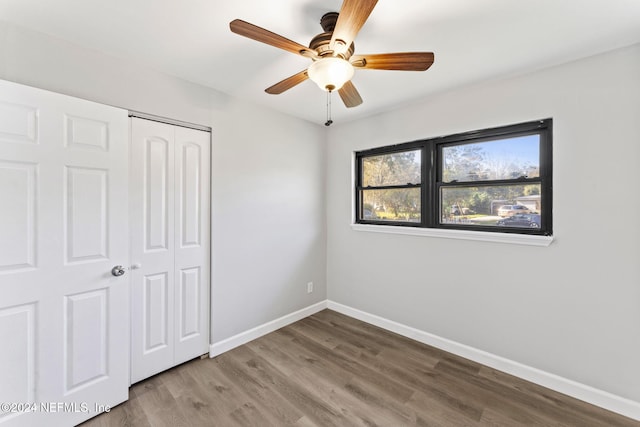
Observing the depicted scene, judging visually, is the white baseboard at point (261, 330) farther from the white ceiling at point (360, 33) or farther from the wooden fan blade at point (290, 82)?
the white ceiling at point (360, 33)

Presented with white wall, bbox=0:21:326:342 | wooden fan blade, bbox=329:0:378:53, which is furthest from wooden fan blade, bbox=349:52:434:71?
white wall, bbox=0:21:326:342

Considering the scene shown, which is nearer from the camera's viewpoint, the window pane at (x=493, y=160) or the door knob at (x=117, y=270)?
the door knob at (x=117, y=270)

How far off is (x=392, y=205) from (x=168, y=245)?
230 cm

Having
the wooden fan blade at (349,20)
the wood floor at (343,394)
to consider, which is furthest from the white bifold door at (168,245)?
the wooden fan blade at (349,20)

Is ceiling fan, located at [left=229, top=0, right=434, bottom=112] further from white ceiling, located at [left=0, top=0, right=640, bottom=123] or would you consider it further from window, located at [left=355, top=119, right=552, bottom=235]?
window, located at [left=355, top=119, right=552, bottom=235]

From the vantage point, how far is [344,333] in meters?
2.86

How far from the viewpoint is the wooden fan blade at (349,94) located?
173cm

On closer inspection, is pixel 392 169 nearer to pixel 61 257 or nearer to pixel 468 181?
pixel 468 181

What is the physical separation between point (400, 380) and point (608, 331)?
1.47 metres

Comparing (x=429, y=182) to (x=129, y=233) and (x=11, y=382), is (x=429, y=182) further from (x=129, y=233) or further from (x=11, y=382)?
(x=11, y=382)

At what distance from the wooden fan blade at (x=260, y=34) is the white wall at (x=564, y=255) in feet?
5.77

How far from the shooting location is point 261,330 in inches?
110

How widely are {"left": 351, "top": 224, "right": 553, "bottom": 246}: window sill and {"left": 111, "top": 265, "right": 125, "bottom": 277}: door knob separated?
7.53 feet

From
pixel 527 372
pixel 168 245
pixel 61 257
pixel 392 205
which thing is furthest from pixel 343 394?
pixel 61 257
